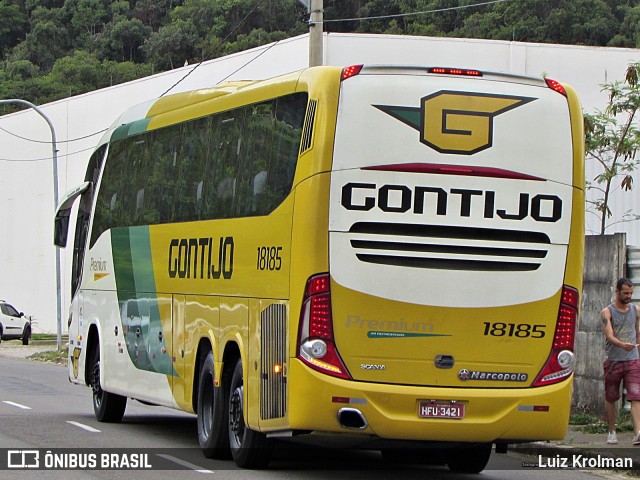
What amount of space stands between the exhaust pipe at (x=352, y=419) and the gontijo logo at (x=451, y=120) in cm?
240

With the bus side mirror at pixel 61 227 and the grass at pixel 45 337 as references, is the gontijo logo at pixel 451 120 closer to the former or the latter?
the bus side mirror at pixel 61 227

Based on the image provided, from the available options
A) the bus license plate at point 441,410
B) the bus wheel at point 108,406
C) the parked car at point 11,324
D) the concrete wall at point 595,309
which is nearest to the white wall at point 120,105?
the parked car at point 11,324

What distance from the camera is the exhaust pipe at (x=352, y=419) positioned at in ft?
36.8

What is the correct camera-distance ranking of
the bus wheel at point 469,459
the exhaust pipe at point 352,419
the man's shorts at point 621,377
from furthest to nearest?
the man's shorts at point 621,377, the bus wheel at point 469,459, the exhaust pipe at point 352,419

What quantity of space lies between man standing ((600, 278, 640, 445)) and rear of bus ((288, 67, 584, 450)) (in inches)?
135

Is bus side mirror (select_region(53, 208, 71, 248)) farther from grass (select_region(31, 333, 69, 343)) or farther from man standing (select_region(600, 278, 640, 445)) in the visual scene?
grass (select_region(31, 333, 69, 343))

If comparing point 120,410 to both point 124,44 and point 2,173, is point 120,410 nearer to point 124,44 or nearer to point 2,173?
point 2,173

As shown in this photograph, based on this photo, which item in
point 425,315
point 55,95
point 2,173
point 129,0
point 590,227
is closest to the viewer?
point 425,315

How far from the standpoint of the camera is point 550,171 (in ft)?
38.7

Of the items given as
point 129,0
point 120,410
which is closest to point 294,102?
point 120,410

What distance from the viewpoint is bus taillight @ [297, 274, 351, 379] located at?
11.3 m

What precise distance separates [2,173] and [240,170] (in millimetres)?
47445

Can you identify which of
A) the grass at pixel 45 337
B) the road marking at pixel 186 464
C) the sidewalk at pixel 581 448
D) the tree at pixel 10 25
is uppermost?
the tree at pixel 10 25

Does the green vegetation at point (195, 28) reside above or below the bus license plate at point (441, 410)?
above
